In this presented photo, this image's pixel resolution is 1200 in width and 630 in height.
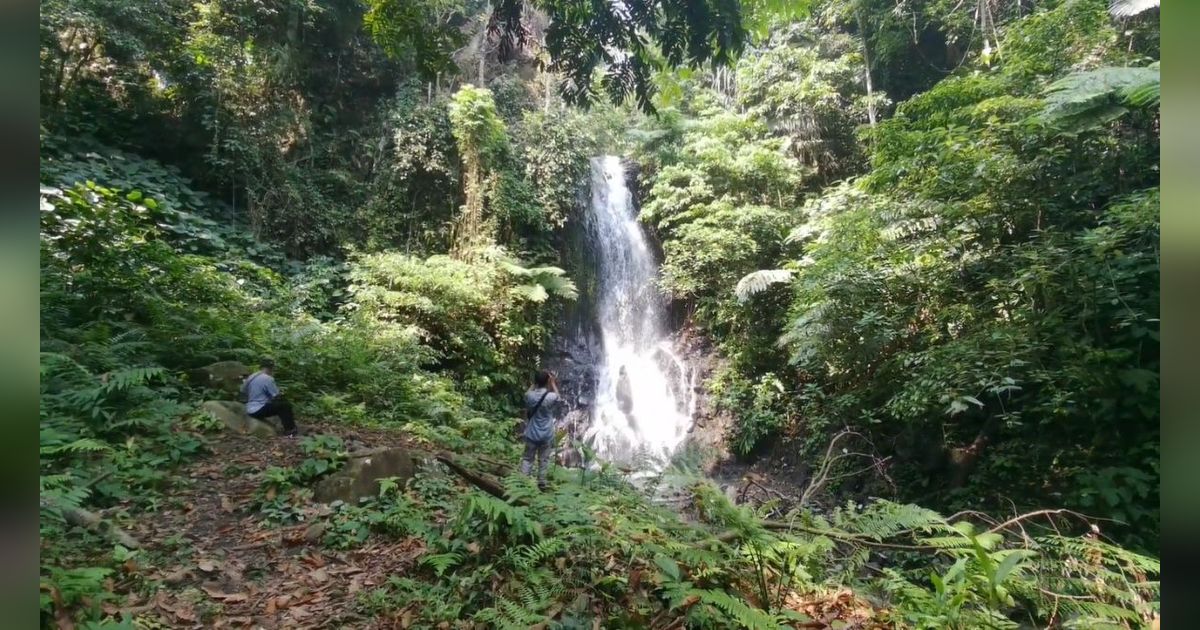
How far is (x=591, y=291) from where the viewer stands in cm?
1462

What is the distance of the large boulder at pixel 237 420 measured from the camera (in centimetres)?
522

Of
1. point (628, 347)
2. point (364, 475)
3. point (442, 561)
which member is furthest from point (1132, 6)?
point (628, 347)

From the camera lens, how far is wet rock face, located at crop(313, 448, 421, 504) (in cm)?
424

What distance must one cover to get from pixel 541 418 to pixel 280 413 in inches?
102

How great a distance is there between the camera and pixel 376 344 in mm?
8789

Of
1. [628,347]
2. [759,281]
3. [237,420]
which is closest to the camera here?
[237,420]

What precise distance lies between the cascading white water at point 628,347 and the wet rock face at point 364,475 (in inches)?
288

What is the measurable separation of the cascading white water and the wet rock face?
7303 millimetres

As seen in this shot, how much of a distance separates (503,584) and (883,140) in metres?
8.30

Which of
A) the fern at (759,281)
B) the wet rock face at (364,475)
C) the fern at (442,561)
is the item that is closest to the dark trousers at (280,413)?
the wet rock face at (364,475)

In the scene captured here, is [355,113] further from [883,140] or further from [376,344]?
[883,140]

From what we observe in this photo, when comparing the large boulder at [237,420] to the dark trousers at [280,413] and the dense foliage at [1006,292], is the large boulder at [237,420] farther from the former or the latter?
the dense foliage at [1006,292]

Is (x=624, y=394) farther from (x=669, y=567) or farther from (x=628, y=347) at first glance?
(x=669, y=567)
